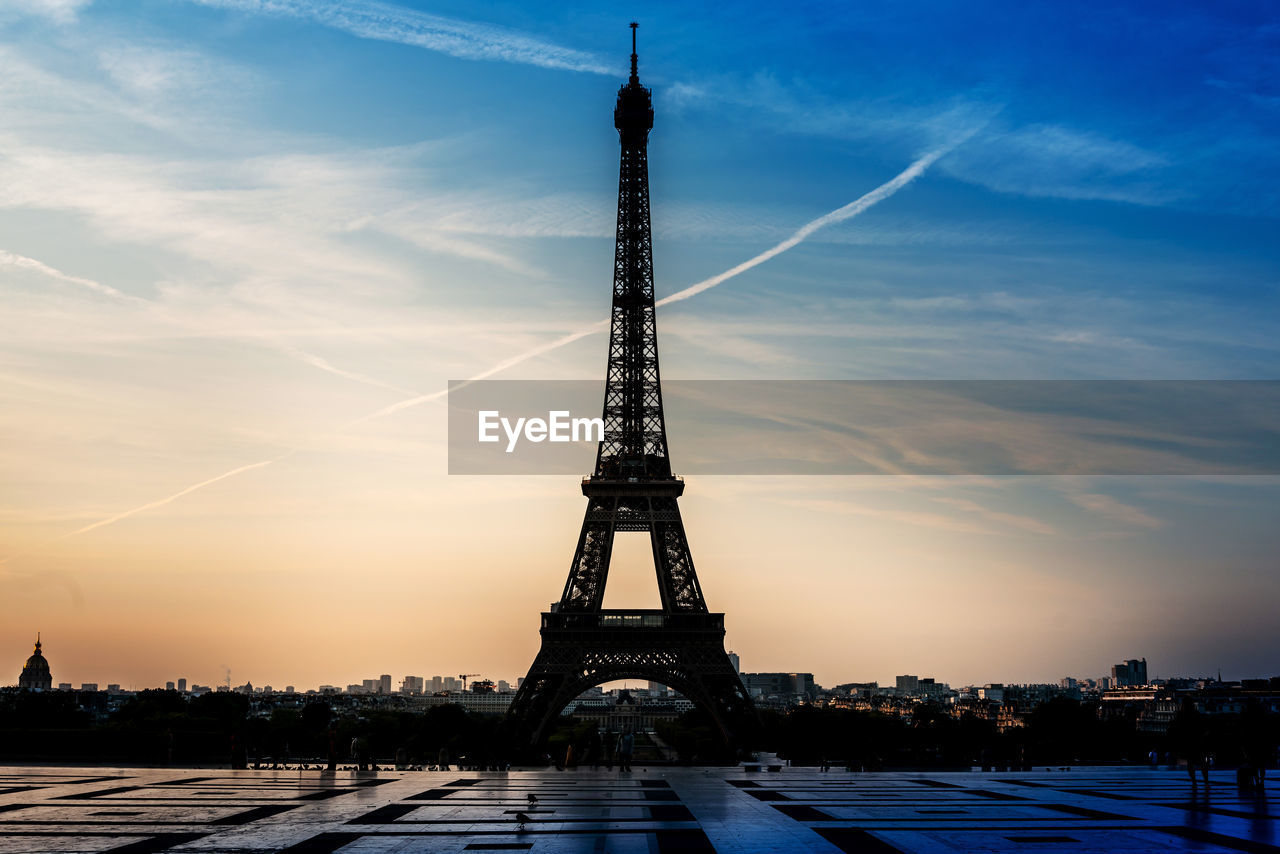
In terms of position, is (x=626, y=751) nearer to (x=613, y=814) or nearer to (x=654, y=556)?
(x=613, y=814)

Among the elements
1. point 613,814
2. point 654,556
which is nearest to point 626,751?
point 613,814

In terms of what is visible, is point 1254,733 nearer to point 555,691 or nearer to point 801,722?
point 555,691

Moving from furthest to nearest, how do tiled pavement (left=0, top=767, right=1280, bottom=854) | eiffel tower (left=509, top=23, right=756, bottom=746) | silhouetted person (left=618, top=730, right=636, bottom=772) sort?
1. eiffel tower (left=509, top=23, right=756, bottom=746)
2. silhouetted person (left=618, top=730, right=636, bottom=772)
3. tiled pavement (left=0, top=767, right=1280, bottom=854)

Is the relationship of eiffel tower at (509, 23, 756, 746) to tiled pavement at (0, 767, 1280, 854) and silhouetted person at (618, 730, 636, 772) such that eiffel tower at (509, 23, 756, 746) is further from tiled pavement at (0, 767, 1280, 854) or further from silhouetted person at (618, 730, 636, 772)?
tiled pavement at (0, 767, 1280, 854)

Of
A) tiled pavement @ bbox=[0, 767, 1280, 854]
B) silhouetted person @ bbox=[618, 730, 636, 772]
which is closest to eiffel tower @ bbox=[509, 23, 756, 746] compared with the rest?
silhouetted person @ bbox=[618, 730, 636, 772]

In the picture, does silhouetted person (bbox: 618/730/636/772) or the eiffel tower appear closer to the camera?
silhouetted person (bbox: 618/730/636/772)

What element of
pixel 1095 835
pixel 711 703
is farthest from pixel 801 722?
pixel 1095 835
